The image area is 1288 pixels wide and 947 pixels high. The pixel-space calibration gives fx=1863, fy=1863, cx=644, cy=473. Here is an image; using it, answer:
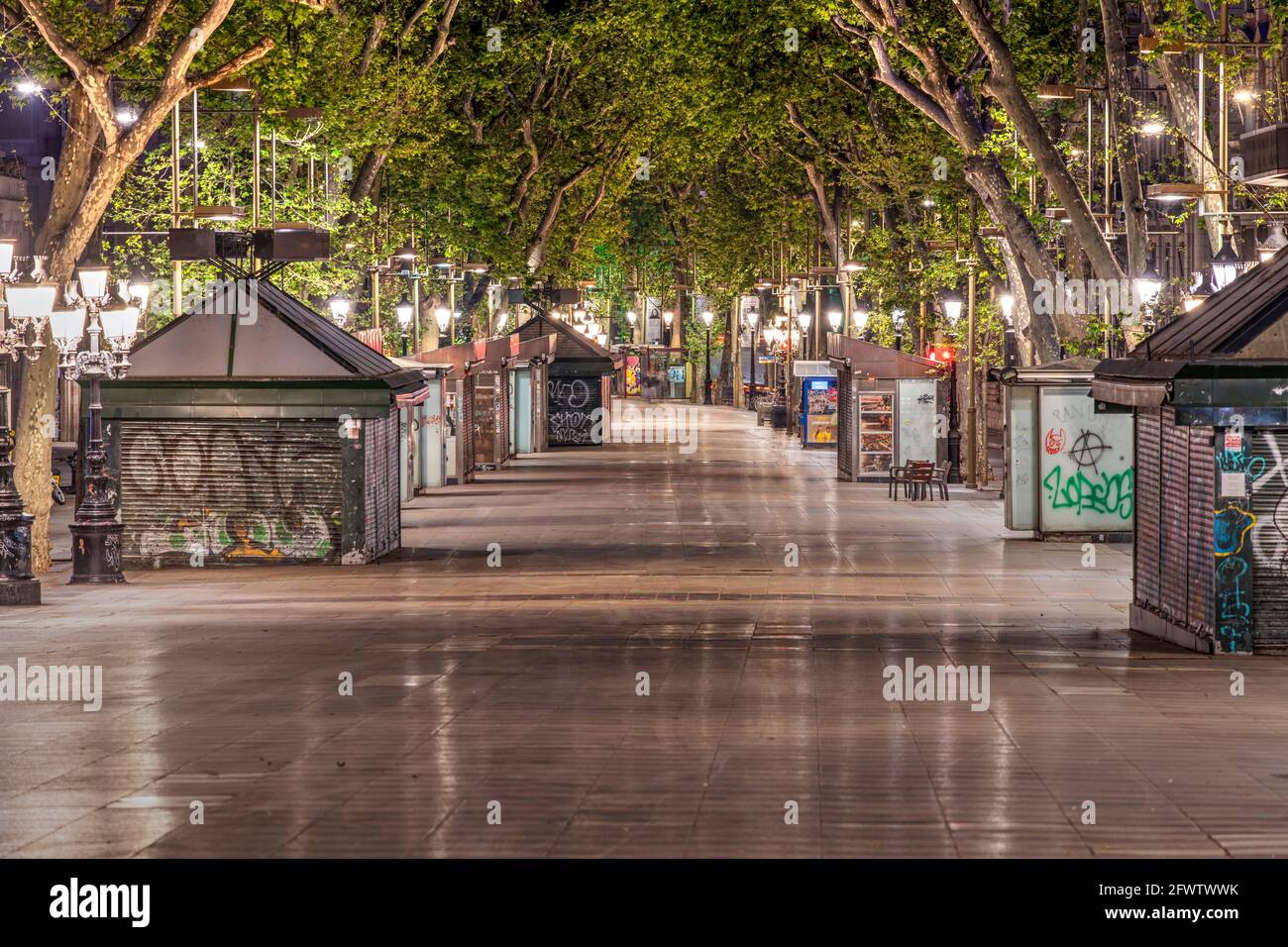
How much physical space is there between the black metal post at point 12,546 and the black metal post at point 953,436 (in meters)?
24.5

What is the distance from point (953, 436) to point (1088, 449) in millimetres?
14704

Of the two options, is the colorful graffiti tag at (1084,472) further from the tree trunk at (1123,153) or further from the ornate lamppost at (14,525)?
the ornate lamppost at (14,525)

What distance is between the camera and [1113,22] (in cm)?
2700

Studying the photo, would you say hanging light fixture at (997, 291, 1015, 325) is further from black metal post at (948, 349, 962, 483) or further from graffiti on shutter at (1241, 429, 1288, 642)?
graffiti on shutter at (1241, 429, 1288, 642)

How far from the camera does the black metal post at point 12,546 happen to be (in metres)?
19.2

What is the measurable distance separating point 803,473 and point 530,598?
81.0ft

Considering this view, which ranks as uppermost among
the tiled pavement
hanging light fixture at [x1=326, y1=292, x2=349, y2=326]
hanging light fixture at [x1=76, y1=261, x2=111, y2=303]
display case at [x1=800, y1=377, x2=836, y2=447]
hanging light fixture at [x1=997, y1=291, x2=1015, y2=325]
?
hanging light fixture at [x1=326, y1=292, x2=349, y2=326]

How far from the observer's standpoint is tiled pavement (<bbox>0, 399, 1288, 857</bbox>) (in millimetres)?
8516

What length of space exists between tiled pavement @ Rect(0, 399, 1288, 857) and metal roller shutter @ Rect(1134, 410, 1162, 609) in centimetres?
49

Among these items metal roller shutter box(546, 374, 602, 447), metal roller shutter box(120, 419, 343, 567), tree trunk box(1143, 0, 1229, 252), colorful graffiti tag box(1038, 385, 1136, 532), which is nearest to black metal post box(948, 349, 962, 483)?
colorful graffiti tag box(1038, 385, 1136, 532)

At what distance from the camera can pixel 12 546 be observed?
19172 mm

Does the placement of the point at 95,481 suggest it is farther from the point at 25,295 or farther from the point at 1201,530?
the point at 1201,530

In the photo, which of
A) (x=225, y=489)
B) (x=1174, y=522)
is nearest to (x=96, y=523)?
(x=225, y=489)

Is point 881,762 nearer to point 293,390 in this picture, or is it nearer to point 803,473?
point 293,390
